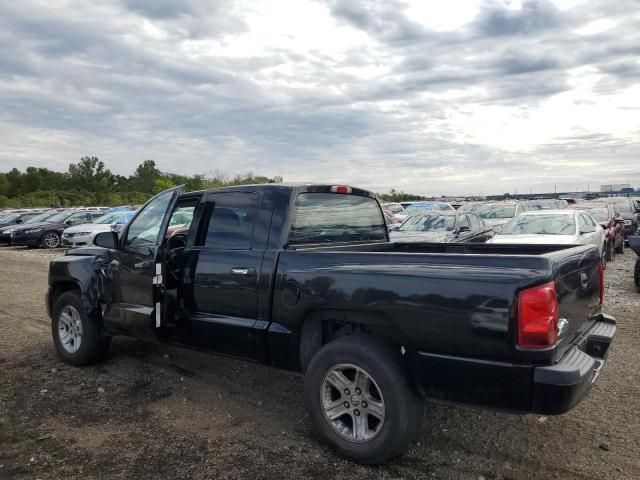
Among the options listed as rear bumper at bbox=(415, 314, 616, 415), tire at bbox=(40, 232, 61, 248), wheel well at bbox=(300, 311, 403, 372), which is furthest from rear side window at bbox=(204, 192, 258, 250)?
tire at bbox=(40, 232, 61, 248)

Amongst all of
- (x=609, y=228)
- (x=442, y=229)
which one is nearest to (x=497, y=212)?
(x=609, y=228)

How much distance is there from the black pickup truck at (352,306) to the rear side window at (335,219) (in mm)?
15

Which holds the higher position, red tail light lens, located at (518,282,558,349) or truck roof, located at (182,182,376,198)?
truck roof, located at (182,182,376,198)

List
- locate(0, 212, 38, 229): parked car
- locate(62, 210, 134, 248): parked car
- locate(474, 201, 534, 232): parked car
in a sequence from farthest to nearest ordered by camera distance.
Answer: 1. locate(0, 212, 38, 229): parked car
2. locate(62, 210, 134, 248): parked car
3. locate(474, 201, 534, 232): parked car

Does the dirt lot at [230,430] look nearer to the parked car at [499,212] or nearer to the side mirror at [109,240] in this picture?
the side mirror at [109,240]

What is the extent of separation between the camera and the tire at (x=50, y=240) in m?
22.3

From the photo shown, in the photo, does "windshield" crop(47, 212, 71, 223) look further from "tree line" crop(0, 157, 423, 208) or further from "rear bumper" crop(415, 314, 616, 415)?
"tree line" crop(0, 157, 423, 208)

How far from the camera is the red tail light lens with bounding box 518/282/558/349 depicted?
9.60 ft

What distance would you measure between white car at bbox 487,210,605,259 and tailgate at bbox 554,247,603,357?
21.6 feet

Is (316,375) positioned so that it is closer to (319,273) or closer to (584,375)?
(319,273)

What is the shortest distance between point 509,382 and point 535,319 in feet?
1.30

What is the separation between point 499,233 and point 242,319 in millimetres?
8517

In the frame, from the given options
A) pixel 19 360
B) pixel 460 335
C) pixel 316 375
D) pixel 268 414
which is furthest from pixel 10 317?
pixel 460 335

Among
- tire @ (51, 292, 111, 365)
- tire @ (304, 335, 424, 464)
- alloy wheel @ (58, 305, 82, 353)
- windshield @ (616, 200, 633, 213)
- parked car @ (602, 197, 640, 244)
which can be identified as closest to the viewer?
tire @ (304, 335, 424, 464)
